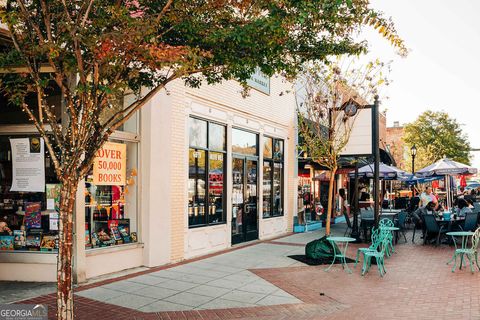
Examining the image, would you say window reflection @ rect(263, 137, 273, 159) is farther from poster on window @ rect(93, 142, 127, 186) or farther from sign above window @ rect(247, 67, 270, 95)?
poster on window @ rect(93, 142, 127, 186)

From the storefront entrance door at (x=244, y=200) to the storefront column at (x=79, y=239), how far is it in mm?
5340

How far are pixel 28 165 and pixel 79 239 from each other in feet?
5.57

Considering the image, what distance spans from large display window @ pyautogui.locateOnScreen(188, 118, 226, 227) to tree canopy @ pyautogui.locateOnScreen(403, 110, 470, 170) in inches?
1337

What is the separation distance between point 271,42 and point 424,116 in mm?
42506

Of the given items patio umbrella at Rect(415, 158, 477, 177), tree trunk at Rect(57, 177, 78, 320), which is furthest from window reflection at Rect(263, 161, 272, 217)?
tree trunk at Rect(57, 177, 78, 320)

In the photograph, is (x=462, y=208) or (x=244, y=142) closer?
(x=244, y=142)

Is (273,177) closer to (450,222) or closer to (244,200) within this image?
(244,200)

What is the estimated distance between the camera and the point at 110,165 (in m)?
8.91

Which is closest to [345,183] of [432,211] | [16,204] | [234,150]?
[432,211]

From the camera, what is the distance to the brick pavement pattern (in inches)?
247

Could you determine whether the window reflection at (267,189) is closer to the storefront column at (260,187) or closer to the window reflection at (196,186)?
the storefront column at (260,187)

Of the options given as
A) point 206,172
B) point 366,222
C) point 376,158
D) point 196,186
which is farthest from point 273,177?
point 376,158

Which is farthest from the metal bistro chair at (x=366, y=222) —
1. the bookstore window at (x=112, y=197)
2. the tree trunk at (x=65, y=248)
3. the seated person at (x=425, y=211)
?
the tree trunk at (x=65, y=248)

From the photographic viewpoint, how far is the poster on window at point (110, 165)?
28.3ft
